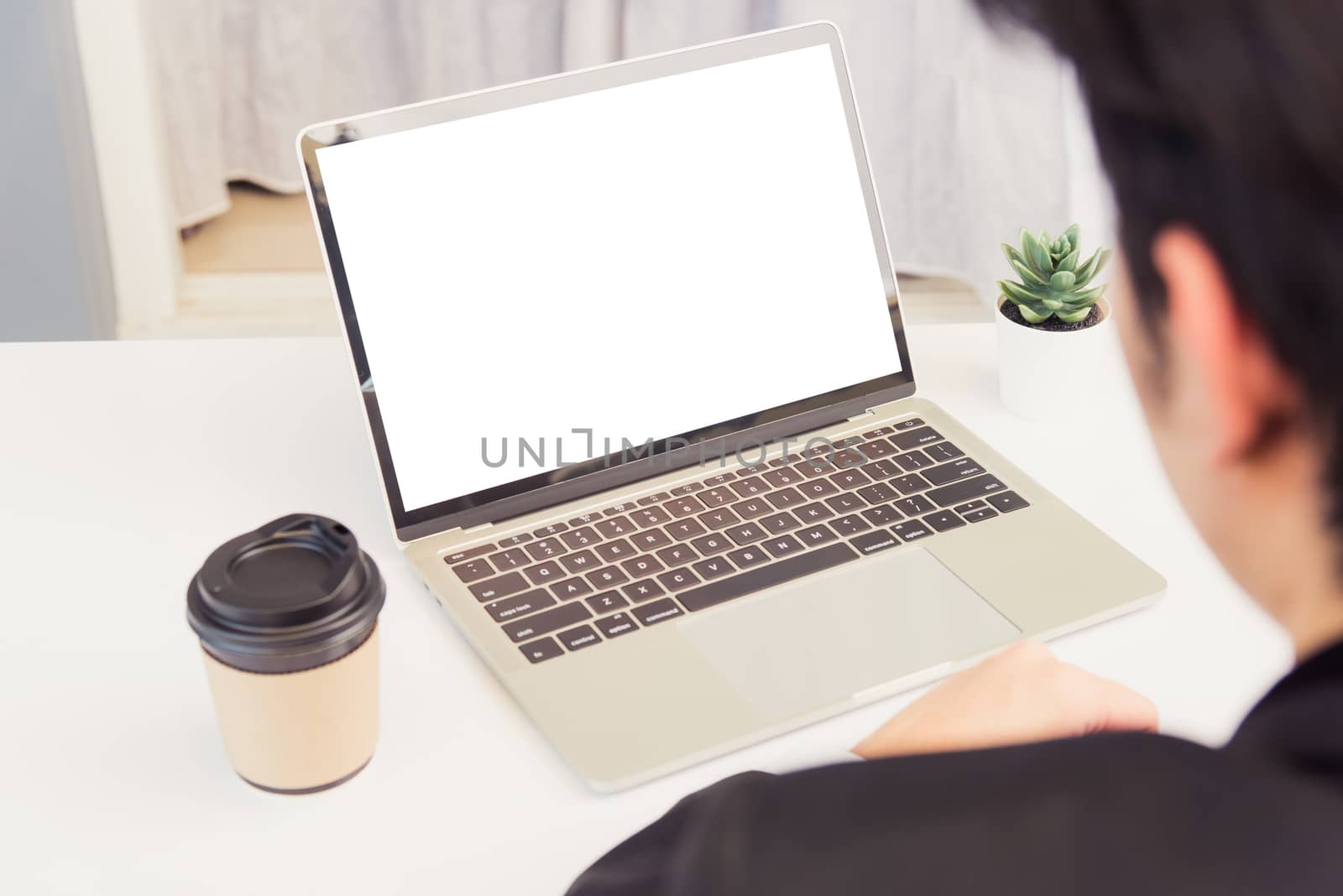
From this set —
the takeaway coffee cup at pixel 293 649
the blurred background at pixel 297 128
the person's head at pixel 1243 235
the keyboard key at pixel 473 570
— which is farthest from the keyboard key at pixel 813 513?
A: the blurred background at pixel 297 128

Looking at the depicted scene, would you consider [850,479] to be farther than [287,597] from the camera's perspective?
Yes

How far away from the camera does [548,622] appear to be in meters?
0.78

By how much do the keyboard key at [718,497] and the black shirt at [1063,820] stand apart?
1.58 ft

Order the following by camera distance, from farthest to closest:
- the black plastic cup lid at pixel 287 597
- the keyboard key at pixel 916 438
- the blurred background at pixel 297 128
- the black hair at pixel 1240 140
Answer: the blurred background at pixel 297 128, the keyboard key at pixel 916 438, the black plastic cup lid at pixel 287 597, the black hair at pixel 1240 140

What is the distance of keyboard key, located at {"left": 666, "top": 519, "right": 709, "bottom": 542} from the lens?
0.85 metres

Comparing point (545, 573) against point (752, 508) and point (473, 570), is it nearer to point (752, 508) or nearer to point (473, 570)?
point (473, 570)

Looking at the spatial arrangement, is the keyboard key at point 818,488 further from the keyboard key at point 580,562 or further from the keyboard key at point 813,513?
the keyboard key at point 580,562

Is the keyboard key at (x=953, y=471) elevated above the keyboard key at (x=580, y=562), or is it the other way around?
the keyboard key at (x=953, y=471)

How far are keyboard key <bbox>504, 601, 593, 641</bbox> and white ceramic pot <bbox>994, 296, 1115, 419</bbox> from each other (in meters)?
0.41

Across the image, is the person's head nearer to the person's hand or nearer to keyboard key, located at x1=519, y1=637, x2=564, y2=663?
the person's hand

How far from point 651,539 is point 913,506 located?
0.18m

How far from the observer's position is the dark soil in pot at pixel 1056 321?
100 cm

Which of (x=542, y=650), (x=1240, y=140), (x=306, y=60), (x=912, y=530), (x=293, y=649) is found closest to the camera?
(x=1240, y=140)

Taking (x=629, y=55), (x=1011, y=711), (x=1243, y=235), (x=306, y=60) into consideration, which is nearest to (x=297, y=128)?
(x=306, y=60)
